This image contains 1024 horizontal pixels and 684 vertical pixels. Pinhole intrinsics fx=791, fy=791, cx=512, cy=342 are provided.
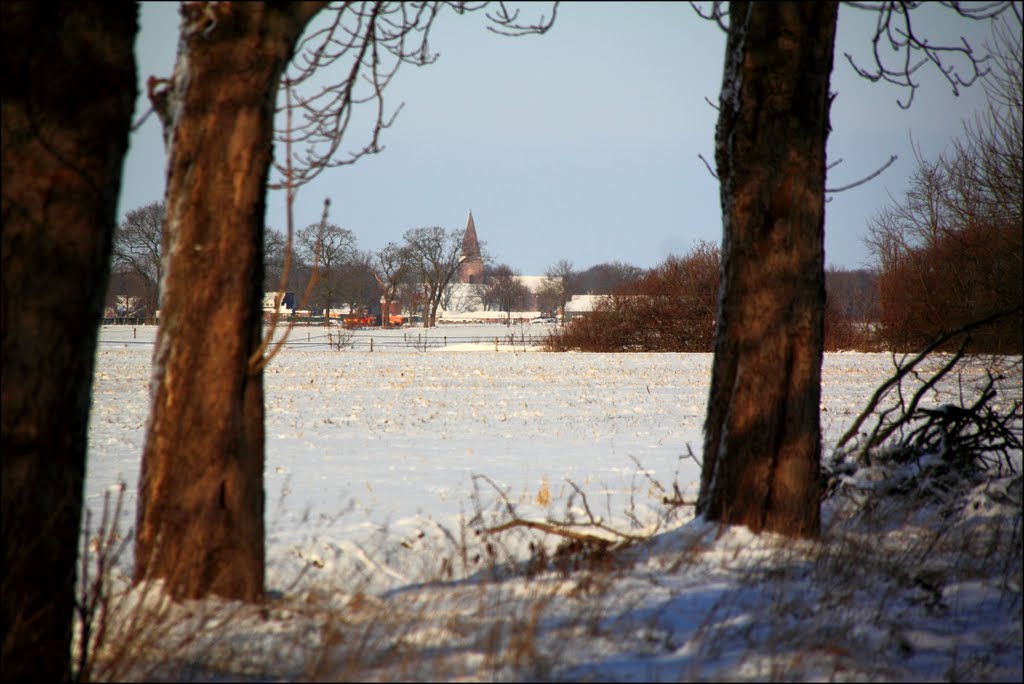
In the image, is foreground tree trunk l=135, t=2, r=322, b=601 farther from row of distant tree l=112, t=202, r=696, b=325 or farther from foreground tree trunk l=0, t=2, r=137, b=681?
row of distant tree l=112, t=202, r=696, b=325

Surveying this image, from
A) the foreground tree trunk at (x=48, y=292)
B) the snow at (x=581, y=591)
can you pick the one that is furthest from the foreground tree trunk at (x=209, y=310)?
the foreground tree trunk at (x=48, y=292)

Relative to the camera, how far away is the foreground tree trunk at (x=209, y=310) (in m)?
3.37

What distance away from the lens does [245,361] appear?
345 cm

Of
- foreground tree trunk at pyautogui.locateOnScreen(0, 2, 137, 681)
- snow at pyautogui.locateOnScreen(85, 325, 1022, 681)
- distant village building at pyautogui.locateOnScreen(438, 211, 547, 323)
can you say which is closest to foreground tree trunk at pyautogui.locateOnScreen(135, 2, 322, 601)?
snow at pyautogui.locateOnScreen(85, 325, 1022, 681)

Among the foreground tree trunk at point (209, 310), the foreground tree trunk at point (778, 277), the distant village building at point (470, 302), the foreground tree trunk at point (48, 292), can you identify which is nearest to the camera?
the foreground tree trunk at point (48, 292)

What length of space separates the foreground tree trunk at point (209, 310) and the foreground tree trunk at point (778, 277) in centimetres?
264

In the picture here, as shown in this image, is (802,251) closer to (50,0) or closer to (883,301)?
(50,0)

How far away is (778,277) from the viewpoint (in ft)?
14.6

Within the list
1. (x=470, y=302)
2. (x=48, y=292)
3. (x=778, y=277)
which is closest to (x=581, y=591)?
(x=778, y=277)

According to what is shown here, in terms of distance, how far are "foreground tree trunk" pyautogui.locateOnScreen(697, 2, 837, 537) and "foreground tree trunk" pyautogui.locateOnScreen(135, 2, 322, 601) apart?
264 cm

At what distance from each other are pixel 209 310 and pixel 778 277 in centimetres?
301

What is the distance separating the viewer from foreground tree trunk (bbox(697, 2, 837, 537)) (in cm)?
445

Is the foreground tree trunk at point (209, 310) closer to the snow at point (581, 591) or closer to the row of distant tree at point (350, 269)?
the snow at point (581, 591)

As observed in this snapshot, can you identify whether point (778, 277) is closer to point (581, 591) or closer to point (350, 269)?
point (581, 591)
